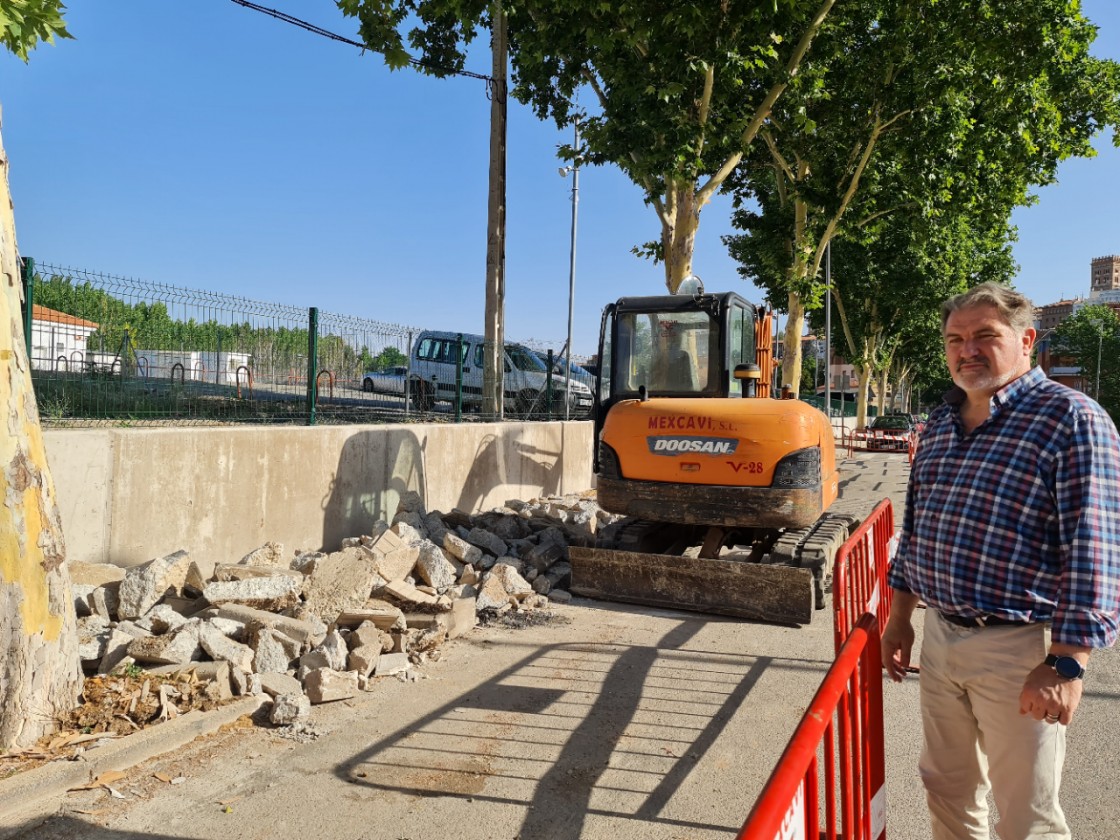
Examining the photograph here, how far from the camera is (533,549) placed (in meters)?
8.41

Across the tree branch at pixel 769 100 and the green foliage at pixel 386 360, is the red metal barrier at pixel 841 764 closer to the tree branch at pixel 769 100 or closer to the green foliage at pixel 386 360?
the green foliage at pixel 386 360

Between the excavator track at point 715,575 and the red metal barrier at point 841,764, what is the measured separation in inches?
132

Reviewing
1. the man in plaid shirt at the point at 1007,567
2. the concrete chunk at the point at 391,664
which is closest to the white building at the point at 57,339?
the concrete chunk at the point at 391,664

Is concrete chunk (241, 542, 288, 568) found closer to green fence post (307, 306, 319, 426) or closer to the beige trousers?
green fence post (307, 306, 319, 426)

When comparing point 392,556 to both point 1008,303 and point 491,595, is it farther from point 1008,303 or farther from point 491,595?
point 1008,303

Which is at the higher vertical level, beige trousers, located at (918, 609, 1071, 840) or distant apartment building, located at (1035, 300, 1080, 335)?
distant apartment building, located at (1035, 300, 1080, 335)

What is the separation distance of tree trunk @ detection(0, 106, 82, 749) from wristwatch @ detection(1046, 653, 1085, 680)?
14.1ft

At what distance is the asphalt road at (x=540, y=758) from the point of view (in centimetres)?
357

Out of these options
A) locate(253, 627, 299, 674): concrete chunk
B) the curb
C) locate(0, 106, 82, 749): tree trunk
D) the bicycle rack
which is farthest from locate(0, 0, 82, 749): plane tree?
the bicycle rack

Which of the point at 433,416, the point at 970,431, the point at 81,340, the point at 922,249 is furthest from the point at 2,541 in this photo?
the point at 922,249

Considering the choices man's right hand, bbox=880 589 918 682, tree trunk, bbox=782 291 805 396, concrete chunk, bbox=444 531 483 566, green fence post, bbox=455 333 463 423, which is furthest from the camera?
tree trunk, bbox=782 291 805 396

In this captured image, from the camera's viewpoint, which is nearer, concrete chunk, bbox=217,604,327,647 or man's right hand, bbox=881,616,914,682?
man's right hand, bbox=881,616,914,682

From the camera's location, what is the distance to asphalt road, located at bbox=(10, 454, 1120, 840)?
3.57m

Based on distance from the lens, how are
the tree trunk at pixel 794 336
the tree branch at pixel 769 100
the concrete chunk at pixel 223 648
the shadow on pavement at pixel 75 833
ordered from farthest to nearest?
the tree trunk at pixel 794 336
the tree branch at pixel 769 100
the concrete chunk at pixel 223 648
the shadow on pavement at pixel 75 833
